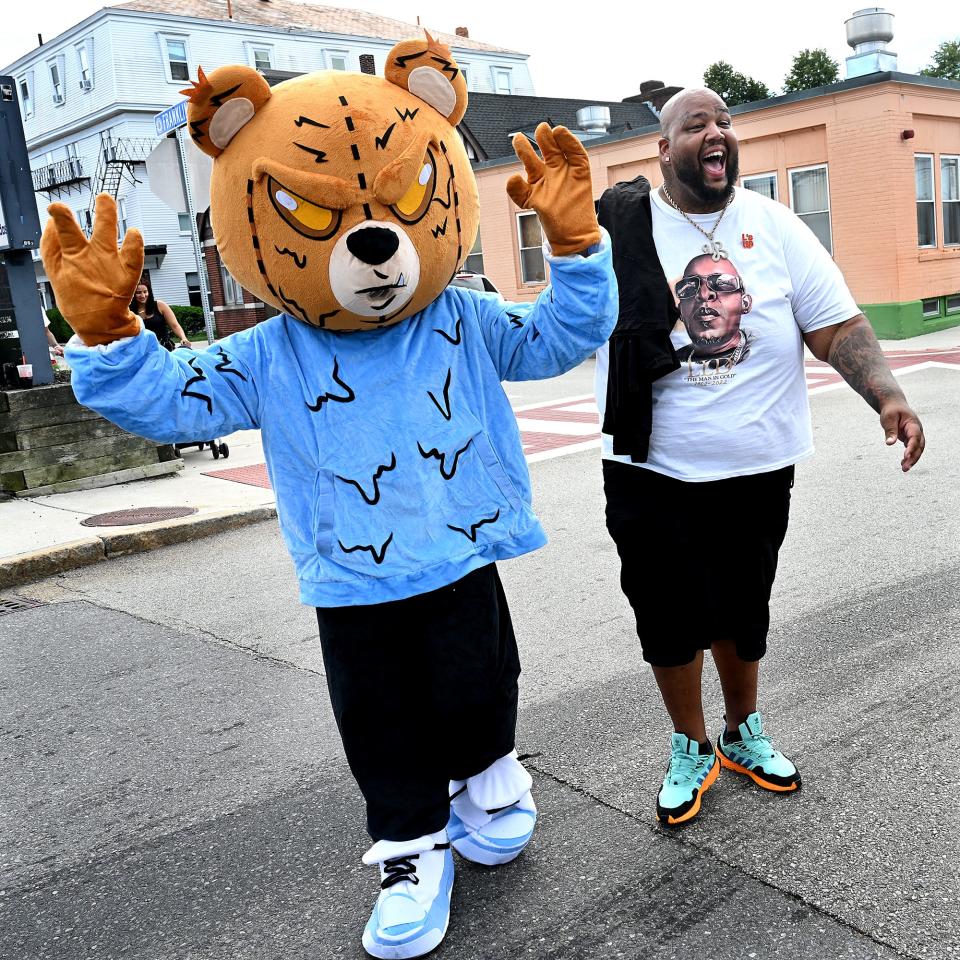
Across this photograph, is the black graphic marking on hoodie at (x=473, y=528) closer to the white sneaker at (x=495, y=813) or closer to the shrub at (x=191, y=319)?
the white sneaker at (x=495, y=813)

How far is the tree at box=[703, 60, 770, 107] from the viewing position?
47.5 meters

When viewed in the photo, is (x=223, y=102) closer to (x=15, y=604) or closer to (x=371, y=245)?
(x=371, y=245)

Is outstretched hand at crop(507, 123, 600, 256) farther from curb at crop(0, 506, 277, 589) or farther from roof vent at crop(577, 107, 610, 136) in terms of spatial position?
roof vent at crop(577, 107, 610, 136)

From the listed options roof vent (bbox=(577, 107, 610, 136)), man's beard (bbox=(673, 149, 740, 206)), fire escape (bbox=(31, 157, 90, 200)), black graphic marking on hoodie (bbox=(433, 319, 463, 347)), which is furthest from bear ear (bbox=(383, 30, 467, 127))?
fire escape (bbox=(31, 157, 90, 200))

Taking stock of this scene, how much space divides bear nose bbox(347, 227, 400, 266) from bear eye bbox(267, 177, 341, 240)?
6 cm

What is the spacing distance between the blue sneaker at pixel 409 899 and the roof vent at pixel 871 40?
16.8 metres

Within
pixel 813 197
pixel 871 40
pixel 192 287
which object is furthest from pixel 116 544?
pixel 192 287

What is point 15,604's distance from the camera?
577 cm

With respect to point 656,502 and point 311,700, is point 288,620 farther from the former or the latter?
point 656,502

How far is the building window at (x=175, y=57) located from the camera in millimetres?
38719

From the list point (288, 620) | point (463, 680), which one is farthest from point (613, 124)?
point (463, 680)

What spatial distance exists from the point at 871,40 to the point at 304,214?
17017 mm

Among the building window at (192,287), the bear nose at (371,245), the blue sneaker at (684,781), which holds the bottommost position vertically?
the blue sneaker at (684,781)

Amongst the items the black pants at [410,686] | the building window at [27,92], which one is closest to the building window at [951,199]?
the black pants at [410,686]
